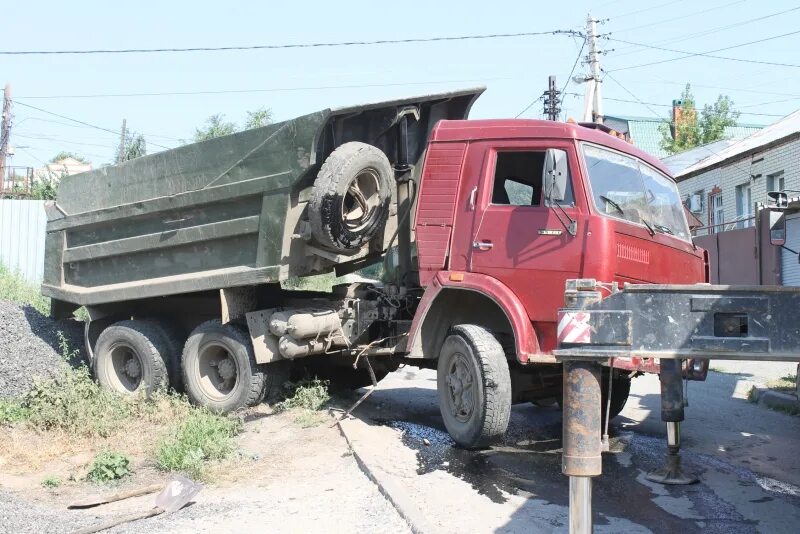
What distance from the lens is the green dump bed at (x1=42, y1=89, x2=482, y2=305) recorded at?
695cm

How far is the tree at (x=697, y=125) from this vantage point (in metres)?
Answer: 38.8

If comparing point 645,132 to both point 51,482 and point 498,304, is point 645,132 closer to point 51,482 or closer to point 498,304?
point 498,304

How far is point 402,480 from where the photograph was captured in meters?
5.35

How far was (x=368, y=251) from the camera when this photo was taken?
749 centimetres

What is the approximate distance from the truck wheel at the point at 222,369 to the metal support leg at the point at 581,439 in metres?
4.68

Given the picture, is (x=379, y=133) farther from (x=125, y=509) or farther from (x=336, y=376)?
(x=125, y=509)

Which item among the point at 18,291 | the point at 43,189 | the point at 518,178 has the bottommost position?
the point at 18,291

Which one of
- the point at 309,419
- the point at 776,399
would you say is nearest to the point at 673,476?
the point at 309,419

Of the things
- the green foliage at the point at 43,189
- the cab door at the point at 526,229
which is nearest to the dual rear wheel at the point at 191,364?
the cab door at the point at 526,229

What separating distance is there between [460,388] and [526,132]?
2.07m

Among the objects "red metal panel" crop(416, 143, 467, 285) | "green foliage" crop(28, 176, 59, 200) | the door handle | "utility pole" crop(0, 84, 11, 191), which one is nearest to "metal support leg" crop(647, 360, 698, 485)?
the door handle

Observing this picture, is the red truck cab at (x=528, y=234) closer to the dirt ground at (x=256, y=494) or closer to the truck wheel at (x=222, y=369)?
the dirt ground at (x=256, y=494)

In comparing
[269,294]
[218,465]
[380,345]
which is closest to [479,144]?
[380,345]

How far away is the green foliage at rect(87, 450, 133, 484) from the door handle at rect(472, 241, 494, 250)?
3.19 metres
